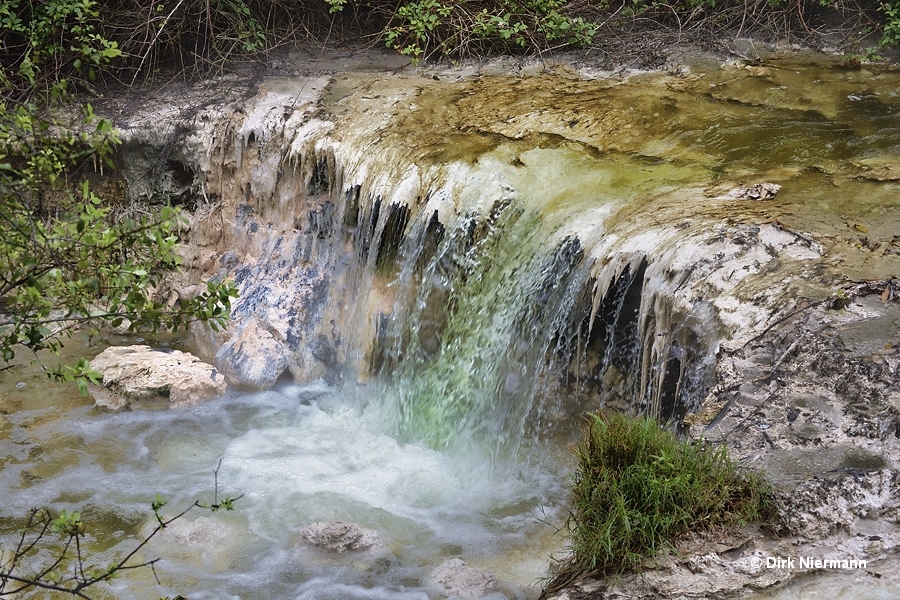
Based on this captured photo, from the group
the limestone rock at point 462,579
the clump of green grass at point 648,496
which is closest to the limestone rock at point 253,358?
the limestone rock at point 462,579

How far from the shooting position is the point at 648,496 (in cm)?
320

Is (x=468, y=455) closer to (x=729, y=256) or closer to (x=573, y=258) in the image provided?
(x=573, y=258)

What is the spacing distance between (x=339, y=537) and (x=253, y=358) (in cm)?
208

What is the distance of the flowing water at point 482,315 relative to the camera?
4188 mm

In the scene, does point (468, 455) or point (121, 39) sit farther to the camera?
point (121, 39)

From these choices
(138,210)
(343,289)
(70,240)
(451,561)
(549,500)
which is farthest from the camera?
(138,210)

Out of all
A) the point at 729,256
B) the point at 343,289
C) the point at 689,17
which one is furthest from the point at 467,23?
the point at 729,256

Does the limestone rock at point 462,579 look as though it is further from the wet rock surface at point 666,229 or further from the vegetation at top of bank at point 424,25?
the vegetation at top of bank at point 424,25

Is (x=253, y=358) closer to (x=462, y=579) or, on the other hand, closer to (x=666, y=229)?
(x=462, y=579)

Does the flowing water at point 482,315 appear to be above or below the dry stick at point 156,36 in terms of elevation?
below

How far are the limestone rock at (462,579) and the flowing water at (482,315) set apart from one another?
0.07 metres

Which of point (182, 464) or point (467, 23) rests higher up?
point (467, 23)

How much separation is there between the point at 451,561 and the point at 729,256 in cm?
204

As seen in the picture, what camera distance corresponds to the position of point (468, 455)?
504 centimetres
